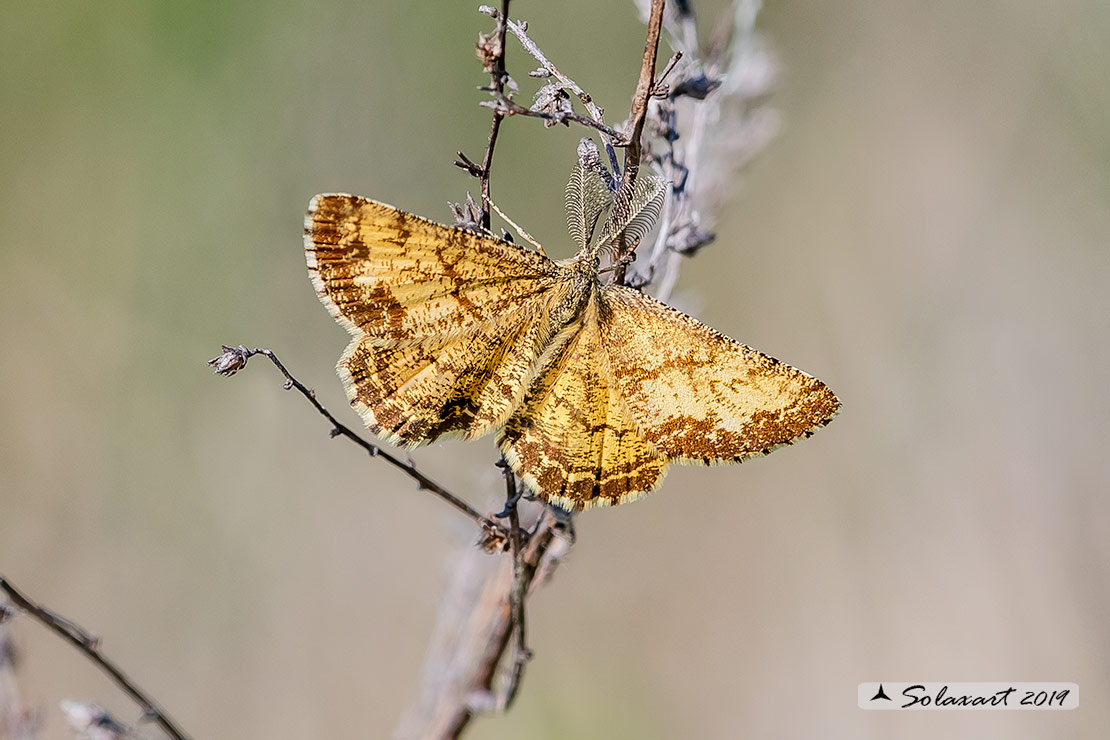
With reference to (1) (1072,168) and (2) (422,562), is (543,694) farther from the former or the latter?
(1) (1072,168)

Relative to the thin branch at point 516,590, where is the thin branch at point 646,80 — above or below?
above

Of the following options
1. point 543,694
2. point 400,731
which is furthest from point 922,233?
point 400,731

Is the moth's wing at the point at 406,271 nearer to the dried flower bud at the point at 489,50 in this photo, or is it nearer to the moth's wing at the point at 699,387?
the moth's wing at the point at 699,387

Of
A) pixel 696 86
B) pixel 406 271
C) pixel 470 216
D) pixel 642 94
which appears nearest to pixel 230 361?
pixel 406 271

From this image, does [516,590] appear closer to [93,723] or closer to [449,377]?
[449,377]

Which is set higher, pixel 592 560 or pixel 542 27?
pixel 542 27

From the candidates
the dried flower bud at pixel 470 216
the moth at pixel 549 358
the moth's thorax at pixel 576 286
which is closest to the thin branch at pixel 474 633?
the moth at pixel 549 358

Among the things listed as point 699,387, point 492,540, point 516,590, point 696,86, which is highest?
point 696,86
